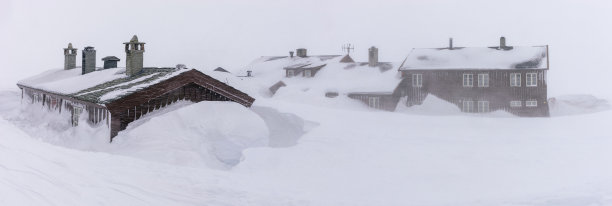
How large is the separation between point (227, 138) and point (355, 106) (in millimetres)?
1837

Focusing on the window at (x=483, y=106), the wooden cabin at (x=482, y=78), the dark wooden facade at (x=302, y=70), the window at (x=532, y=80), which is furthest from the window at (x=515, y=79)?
the dark wooden facade at (x=302, y=70)

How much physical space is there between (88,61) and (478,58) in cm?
640

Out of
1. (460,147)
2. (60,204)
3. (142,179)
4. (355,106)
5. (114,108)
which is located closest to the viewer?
(60,204)

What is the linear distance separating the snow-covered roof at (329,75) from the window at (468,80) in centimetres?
91

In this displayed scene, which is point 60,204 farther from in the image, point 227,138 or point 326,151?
point 326,151

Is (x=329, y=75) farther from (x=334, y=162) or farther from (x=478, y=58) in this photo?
(x=478, y=58)

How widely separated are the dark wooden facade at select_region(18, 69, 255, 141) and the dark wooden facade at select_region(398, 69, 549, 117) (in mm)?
2691

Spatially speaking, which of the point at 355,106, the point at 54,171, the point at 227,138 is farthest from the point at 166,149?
the point at 355,106

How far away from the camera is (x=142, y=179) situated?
16.6 feet

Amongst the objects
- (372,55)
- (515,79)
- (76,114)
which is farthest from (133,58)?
(515,79)

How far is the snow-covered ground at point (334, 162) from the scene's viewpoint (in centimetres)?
475

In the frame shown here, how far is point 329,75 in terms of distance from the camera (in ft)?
23.9

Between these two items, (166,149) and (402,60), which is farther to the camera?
(402,60)

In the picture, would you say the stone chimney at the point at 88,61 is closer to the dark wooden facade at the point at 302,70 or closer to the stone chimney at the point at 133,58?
the stone chimney at the point at 133,58
